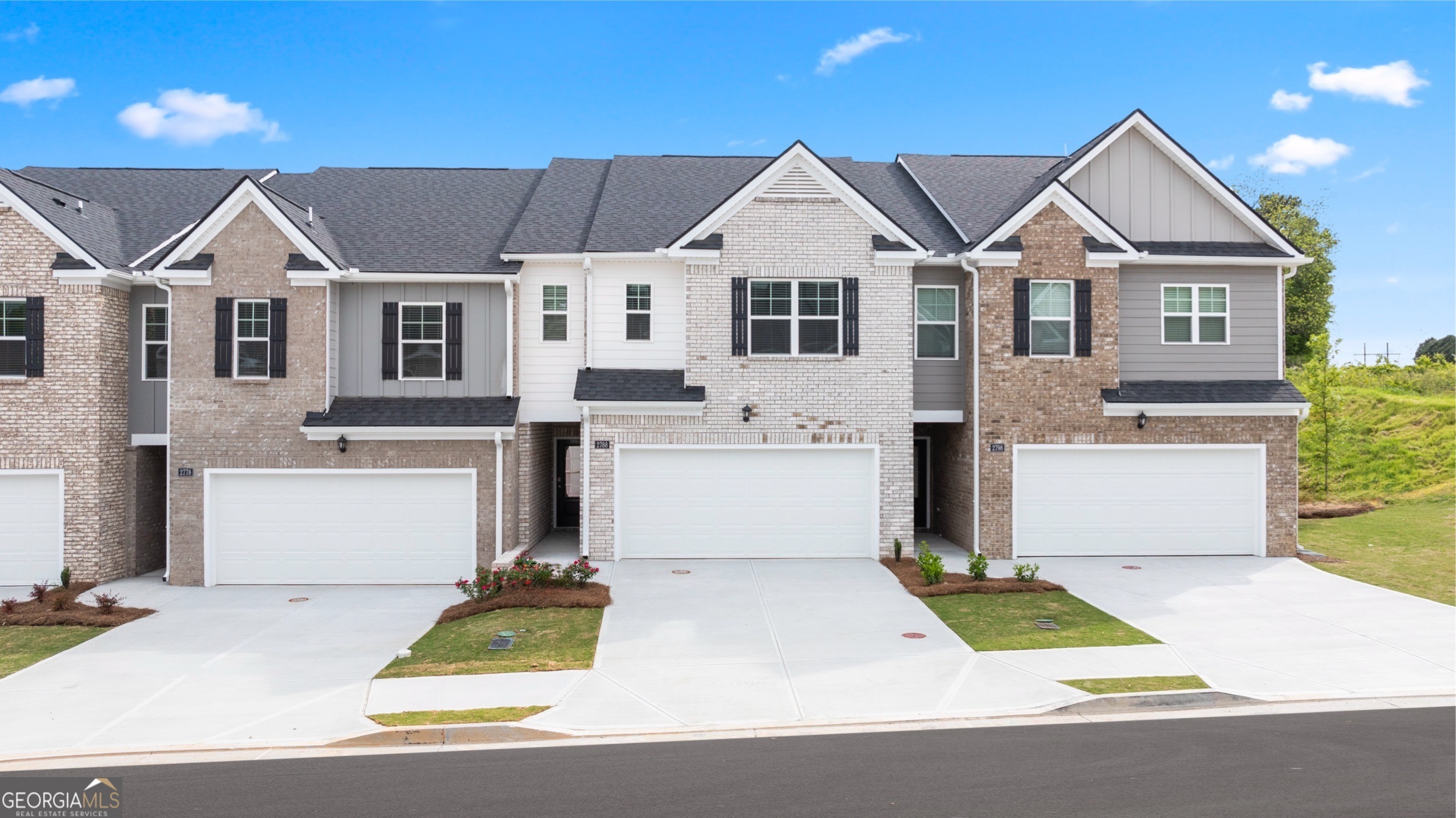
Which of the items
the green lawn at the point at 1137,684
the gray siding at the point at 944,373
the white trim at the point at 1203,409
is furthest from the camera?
the gray siding at the point at 944,373

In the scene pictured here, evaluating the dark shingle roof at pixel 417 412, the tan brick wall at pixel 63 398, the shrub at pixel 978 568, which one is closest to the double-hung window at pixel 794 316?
the shrub at pixel 978 568

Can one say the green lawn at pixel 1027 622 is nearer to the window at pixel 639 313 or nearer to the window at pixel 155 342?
the window at pixel 639 313

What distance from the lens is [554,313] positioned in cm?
1725

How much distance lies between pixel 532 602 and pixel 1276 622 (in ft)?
36.1

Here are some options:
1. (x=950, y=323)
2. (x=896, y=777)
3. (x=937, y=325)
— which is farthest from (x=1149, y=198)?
(x=896, y=777)

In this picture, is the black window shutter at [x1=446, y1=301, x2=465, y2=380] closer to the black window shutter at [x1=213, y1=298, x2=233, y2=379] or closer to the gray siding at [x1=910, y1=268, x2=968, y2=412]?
the black window shutter at [x1=213, y1=298, x2=233, y2=379]

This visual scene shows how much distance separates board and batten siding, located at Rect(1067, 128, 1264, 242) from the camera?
17734 mm

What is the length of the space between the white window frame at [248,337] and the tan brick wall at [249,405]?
4.7 inches

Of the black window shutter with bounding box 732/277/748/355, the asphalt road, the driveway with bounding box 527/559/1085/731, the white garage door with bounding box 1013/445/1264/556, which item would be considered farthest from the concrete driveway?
the black window shutter with bounding box 732/277/748/355

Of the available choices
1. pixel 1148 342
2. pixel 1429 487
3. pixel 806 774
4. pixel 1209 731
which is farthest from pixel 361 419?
pixel 1429 487

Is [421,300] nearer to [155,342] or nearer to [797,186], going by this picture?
[155,342]

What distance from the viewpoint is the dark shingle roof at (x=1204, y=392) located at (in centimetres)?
1664

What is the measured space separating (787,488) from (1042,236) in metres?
7.07

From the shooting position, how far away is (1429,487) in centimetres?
2338
